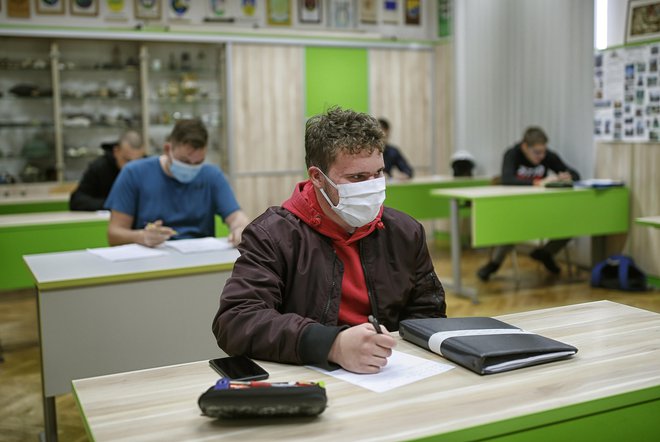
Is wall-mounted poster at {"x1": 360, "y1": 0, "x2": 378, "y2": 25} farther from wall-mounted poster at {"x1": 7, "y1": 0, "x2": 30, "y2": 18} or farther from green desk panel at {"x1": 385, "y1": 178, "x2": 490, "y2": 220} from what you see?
wall-mounted poster at {"x1": 7, "y1": 0, "x2": 30, "y2": 18}

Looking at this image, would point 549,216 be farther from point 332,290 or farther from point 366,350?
point 366,350

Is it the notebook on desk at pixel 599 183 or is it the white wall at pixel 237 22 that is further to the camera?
the white wall at pixel 237 22

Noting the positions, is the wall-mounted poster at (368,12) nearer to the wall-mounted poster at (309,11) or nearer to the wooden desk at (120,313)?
the wall-mounted poster at (309,11)

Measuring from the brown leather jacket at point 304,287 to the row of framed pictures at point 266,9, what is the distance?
21.5 feet

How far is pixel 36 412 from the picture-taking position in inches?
146

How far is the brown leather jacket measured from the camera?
1.77m

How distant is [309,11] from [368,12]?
810mm

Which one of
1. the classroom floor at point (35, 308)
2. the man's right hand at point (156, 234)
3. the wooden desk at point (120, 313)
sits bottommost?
the classroom floor at point (35, 308)

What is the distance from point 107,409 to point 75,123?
6.66 meters

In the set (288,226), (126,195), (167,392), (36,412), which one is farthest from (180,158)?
(167,392)

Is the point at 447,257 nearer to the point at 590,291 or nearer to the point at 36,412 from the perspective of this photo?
the point at 590,291

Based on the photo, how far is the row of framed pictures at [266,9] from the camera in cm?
771

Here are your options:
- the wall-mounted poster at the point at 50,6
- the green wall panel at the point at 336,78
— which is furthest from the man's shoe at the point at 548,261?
the wall-mounted poster at the point at 50,6

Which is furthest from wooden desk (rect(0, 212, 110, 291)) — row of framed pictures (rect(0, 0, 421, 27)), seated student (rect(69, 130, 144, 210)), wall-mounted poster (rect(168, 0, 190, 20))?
wall-mounted poster (rect(168, 0, 190, 20))
